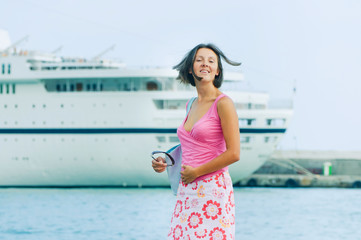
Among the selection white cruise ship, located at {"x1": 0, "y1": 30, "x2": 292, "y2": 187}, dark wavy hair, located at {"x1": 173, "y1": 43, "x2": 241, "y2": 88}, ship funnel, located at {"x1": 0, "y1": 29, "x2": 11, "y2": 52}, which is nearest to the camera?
dark wavy hair, located at {"x1": 173, "y1": 43, "x2": 241, "y2": 88}

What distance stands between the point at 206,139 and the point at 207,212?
0.91 ft

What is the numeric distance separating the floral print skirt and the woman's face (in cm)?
40

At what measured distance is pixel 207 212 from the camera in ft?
11.4

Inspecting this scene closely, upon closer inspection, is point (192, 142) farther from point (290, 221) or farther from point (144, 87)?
point (144, 87)

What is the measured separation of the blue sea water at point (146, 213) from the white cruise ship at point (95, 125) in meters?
0.61

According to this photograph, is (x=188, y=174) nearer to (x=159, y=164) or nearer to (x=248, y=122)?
(x=159, y=164)

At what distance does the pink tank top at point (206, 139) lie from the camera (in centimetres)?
349

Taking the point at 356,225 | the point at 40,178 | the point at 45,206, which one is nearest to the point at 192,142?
the point at 356,225

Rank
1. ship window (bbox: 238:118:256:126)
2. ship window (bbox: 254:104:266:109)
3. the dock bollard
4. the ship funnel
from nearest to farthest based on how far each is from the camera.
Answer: ship window (bbox: 238:118:256:126) → ship window (bbox: 254:104:266:109) → the dock bollard → the ship funnel

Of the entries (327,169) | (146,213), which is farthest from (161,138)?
(146,213)

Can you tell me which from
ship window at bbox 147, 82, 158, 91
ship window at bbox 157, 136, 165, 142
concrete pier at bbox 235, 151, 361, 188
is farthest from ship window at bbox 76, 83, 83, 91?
concrete pier at bbox 235, 151, 361, 188

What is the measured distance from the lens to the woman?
3.45 metres

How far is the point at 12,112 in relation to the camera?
31859 mm

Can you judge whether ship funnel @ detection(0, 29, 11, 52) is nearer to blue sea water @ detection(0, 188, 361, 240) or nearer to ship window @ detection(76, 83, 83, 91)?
ship window @ detection(76, 83, 83, 91)
